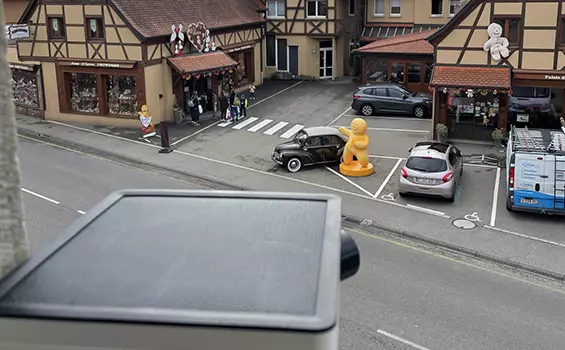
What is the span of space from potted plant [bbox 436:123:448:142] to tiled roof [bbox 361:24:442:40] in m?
16.6

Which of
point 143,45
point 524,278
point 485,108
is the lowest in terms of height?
point 524,278

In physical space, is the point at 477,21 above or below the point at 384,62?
above

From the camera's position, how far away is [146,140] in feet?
91.9

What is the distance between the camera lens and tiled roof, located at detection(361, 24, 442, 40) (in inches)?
1618

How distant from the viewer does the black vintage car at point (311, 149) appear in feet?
76.1

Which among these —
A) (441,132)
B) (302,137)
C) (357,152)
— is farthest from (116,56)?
(441,132)

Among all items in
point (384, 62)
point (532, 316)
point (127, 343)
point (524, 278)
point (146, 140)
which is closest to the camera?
Answer: point (127, 343)

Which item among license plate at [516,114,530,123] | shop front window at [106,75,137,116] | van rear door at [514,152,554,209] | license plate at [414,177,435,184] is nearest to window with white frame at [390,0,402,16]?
license plate at [516,114,530,123]

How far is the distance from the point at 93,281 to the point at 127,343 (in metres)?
0.87

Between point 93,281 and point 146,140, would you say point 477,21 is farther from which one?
point 93,281

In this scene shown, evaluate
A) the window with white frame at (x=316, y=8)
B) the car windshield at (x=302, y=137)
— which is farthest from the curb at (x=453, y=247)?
the window with white frame at (x=316, y=8)

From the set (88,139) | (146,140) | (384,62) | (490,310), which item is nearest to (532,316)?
(490,310)

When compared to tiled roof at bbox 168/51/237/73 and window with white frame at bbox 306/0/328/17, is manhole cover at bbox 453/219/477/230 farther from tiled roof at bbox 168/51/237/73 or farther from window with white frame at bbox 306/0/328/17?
window with white frame at bbox 306/0/328/17

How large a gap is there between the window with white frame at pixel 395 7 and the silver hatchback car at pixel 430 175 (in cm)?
2390
